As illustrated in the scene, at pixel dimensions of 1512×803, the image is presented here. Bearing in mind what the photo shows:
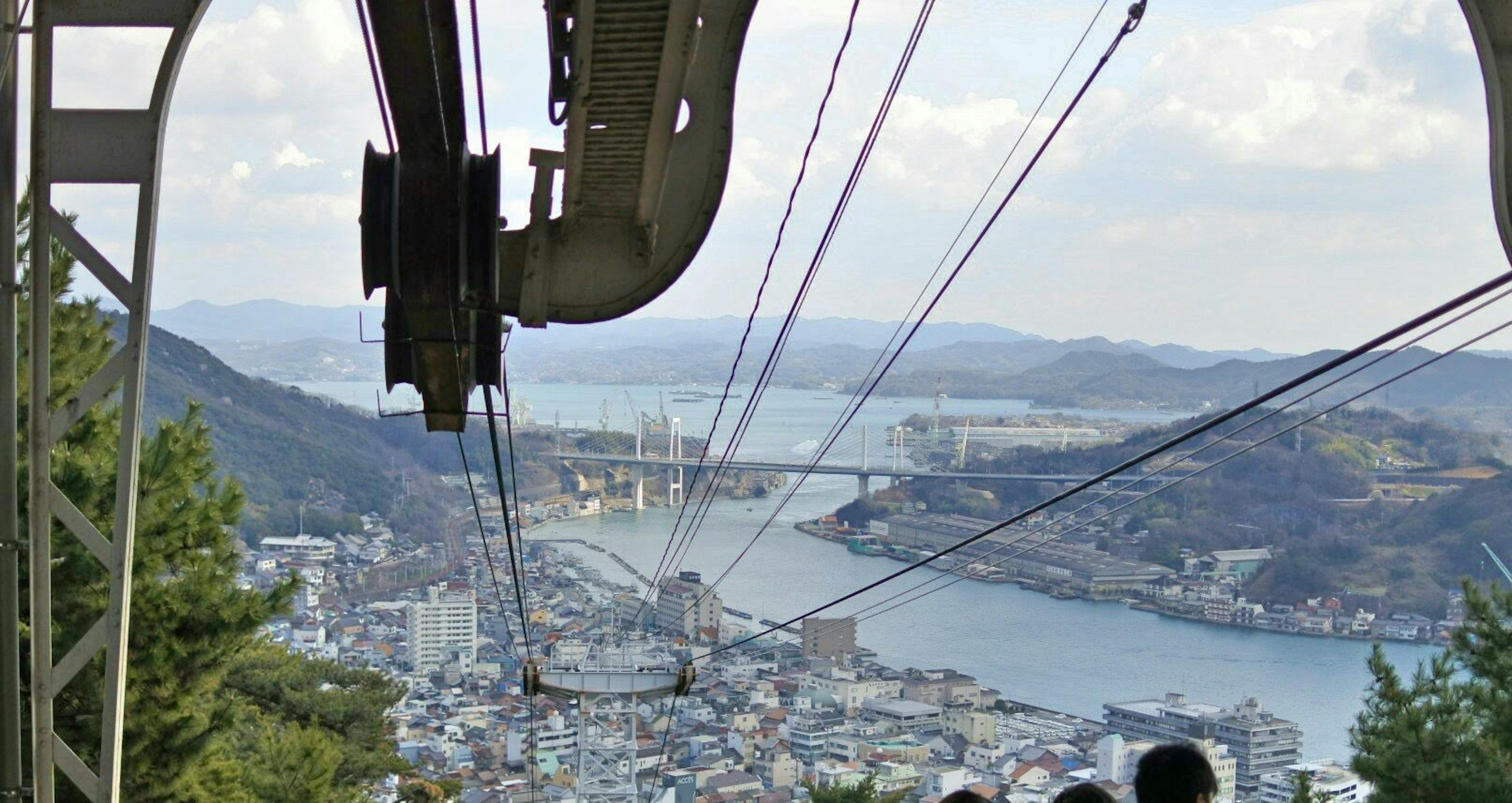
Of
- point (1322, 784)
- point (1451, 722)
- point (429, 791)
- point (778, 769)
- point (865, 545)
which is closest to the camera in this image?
point (1451, 722)

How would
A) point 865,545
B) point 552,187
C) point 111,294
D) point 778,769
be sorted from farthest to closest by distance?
point 865,545 < point 778,769 < point 111,294 < point 552,187

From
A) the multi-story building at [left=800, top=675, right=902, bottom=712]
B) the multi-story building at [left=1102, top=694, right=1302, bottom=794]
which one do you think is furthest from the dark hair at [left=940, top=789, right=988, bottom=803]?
the multi-story building at [left=800, top=675, right=902, bottom=712]

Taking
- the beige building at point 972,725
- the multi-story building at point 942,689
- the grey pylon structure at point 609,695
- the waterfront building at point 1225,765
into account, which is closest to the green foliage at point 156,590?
the grey pylon structure at point 609,695

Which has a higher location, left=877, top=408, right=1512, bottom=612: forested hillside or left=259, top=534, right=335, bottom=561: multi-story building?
left=877, top=408, right=1512, bottom=612: forested hillside

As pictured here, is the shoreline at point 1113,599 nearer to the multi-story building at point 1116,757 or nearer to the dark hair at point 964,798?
the multi-story building at point 1116,757

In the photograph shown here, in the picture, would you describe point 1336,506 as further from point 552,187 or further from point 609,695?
point 552,187

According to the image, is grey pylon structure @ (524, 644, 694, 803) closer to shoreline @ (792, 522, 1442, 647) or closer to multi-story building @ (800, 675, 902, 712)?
multi-story building @ (800, 675, 902, 712)

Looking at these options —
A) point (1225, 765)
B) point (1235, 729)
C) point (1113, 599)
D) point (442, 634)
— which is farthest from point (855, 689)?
point (442, 634)
